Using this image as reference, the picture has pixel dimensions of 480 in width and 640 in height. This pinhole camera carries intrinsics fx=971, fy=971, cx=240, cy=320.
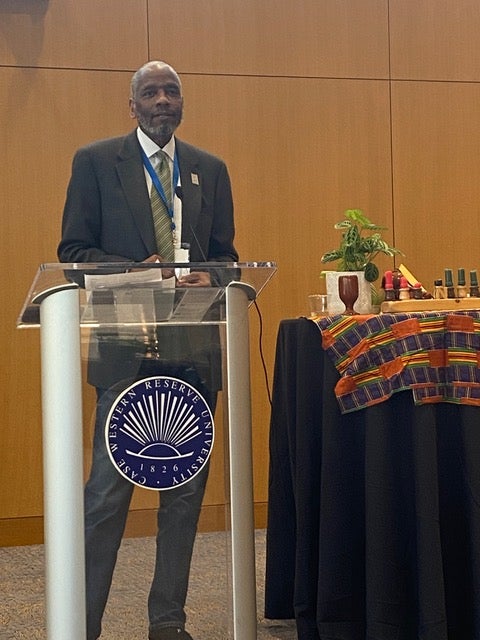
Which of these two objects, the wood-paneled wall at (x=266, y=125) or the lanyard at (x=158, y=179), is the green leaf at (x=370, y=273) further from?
the wood-paneled wall at (x=266, y=125)

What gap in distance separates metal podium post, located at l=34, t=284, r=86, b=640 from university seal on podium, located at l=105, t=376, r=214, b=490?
0.09 meters

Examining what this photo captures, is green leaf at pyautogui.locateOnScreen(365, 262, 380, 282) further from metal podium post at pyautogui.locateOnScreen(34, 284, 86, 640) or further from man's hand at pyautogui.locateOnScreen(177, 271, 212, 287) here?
metal podium post at pyautogui.locateOnScreen(34, 284, 86, 640)

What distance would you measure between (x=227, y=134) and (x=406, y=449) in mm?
2706

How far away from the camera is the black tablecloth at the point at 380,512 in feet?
8.32

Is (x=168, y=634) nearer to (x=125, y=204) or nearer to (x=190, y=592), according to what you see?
(x=190, y=592)

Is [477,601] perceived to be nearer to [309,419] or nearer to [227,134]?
[309,419]

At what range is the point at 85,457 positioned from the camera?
2.07m

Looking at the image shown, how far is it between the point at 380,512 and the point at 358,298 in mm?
786

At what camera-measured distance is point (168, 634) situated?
207 centimetres

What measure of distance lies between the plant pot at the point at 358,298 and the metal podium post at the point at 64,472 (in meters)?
1.22

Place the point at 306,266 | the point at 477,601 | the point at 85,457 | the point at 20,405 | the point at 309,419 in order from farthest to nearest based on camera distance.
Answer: the point at 306,266, the point at 20,405, the point at 309,419, the point at 477,601, the point at 85,457

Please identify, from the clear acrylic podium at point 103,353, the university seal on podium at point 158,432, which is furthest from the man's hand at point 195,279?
the university seal on podium at point 158,432

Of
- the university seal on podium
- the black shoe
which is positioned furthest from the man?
the black shoe

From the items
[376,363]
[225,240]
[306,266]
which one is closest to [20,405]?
[306,266]
